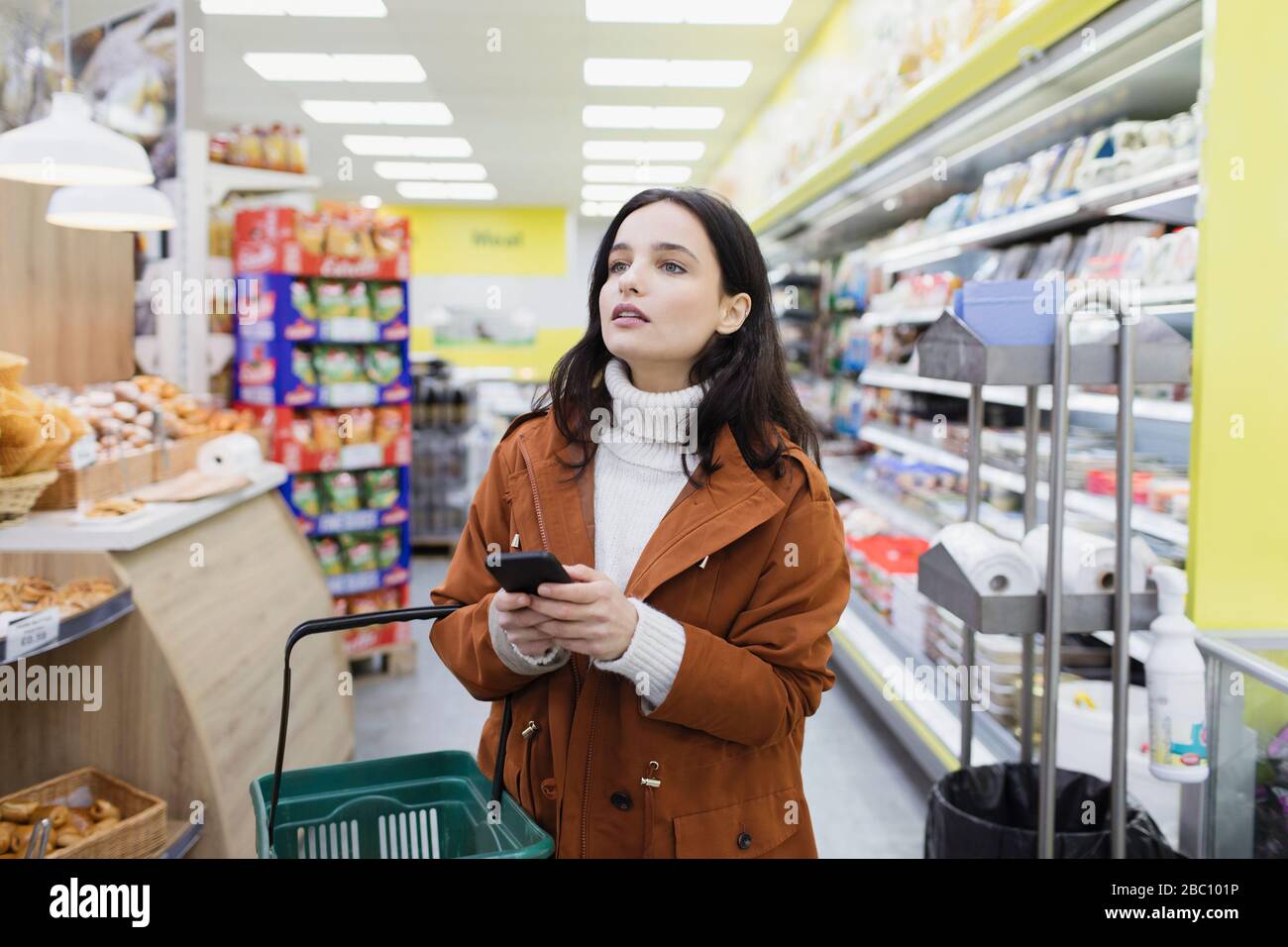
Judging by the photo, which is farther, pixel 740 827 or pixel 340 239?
pixel 340 239

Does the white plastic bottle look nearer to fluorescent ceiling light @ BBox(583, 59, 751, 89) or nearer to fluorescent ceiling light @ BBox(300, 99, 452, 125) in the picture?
fluorescent ceiling light @ BBox(583, 59, 751, 89)

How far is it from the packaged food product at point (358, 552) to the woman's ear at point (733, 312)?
3.77 m

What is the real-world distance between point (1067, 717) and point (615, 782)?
5.77 feet

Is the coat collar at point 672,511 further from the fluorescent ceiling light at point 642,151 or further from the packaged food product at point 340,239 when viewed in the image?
the fluorescent ceiling light at point 642,151

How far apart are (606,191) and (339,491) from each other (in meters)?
10.6

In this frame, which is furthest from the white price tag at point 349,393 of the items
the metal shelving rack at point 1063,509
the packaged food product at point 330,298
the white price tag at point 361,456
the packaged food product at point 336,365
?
the metal shelving rack at point 1063,509

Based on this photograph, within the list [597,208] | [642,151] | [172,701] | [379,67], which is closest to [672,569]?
[172,701]

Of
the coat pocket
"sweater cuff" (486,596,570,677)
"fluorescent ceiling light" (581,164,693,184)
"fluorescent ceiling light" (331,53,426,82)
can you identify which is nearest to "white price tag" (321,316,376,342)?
"fluorescent ceiling light" (331,53,426,82)

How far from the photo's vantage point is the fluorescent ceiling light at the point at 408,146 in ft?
34.5

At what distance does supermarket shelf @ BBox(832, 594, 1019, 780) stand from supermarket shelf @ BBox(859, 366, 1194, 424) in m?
1.05

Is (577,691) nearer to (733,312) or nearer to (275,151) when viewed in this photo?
(733,312)

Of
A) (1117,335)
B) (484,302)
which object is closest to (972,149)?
(1117,335)

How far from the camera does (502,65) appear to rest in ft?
24.8
